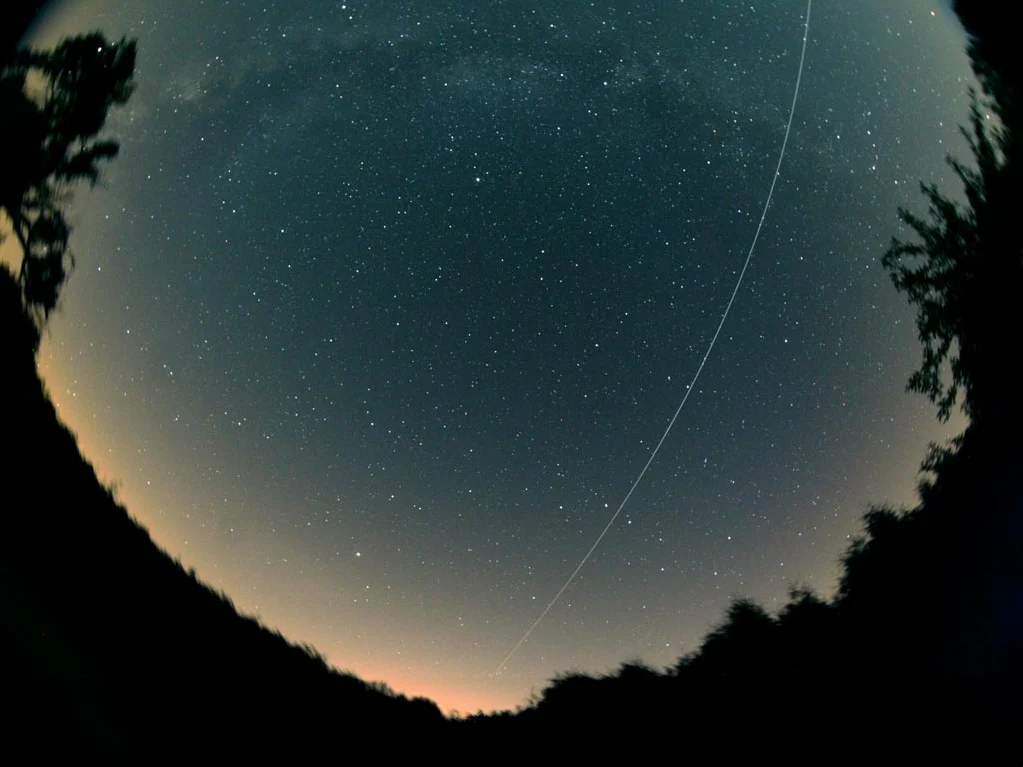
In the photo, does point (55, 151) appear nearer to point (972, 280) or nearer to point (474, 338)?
point (474, 338)

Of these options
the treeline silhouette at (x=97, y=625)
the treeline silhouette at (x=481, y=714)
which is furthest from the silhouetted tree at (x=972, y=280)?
the treeline silhouette at (x=97, y=625)

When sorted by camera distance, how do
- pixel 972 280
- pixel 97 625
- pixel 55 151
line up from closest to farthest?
1. pixel 97 625
2. pixel 55 151
3. pixel 972 280

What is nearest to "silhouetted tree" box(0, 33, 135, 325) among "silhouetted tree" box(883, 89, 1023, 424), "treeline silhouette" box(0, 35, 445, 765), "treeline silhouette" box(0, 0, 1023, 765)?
"treeline silhouette" box(0, 35, 445, 765)

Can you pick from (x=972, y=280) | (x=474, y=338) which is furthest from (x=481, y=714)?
(x=972, y=280)

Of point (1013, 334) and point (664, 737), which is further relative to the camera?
point (1013, 334)

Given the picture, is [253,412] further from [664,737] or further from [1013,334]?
[1013,334]

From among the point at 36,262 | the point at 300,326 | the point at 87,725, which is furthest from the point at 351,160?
the point at 87,725
